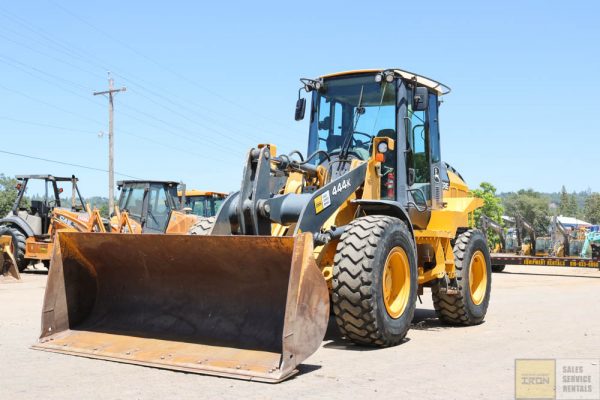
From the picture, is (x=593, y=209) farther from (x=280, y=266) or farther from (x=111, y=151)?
(x=280, y=266)

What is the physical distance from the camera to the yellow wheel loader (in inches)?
219

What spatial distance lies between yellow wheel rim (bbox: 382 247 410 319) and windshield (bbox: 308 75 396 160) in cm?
150

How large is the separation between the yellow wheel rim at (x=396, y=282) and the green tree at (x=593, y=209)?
11598 cm

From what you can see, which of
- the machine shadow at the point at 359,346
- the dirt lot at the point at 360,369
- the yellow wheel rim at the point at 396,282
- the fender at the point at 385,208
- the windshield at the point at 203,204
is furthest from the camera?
the windshield at the point at 203,204

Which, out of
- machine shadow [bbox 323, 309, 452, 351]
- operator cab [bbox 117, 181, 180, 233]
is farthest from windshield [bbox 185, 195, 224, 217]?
machine shadow [bbox 323, 309, 452, 351]

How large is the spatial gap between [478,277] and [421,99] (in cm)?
296

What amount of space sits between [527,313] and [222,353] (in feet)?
20.4

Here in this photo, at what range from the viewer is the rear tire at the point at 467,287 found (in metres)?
8.59

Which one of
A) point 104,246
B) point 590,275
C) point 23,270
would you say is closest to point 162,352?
point 104,246

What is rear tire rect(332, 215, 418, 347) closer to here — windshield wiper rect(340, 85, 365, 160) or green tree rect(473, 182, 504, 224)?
windshield wiper rect(340, 85, 365, 160)

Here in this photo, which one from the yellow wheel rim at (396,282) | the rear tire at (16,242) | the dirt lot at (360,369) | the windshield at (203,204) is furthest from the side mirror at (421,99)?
the windshield at (203,204)

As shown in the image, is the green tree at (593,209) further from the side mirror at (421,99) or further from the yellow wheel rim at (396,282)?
the yellow wheel rim at (396,282)

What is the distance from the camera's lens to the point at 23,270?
1847 centimetres

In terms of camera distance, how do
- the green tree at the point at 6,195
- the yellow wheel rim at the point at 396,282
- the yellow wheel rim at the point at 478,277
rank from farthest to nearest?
the green tree at the point at 6,195 < the yellow wheel rim at the point at 478,277 < the yellow wheel rim at the point at 396,282
